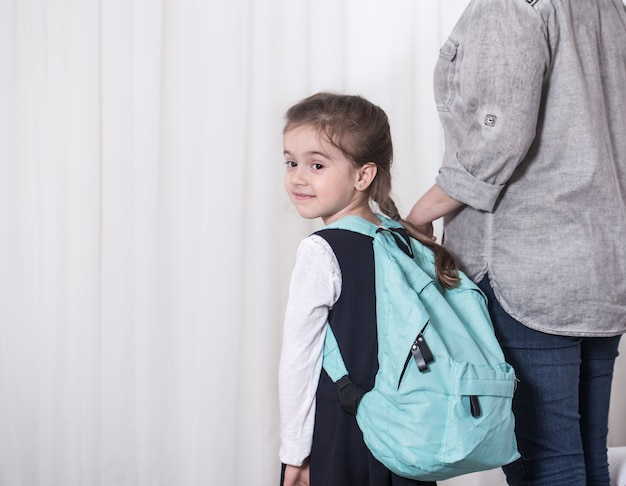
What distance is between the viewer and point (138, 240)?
1.89 metres

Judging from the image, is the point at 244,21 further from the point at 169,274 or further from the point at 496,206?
the point at 496,206

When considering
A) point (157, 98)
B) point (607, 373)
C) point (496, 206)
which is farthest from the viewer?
point (157, 98)

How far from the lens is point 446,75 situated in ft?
3.65

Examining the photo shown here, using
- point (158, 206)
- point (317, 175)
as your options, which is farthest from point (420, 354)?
point (158, 206)

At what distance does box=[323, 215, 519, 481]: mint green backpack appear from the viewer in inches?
36.1

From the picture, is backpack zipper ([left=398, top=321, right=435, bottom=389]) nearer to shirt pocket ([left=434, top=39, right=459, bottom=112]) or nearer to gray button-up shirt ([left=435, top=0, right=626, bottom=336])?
gray button-up shirt ([left=435, top=0, right=626, bottom=336])

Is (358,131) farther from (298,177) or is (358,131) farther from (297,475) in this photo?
(297,475)

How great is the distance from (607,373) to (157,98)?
136 cm

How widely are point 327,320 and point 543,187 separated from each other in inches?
15.7

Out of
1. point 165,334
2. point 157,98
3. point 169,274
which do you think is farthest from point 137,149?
point 165,334

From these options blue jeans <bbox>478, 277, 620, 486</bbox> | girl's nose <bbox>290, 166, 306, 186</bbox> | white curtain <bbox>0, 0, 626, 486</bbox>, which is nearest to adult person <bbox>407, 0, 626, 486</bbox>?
blue jeans <bbox>478, 277, 620, 486</bbox>

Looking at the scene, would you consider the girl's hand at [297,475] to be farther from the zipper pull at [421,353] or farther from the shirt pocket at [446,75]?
the shirt pocket at [446,75]

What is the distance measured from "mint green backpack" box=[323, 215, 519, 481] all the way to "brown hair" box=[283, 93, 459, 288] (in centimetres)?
12

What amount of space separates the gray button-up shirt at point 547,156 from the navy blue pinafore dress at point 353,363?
0.19 metres
